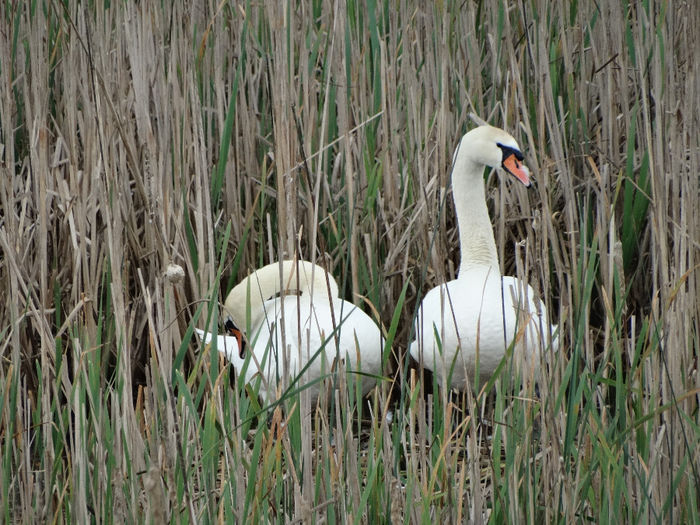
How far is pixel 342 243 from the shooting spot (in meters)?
2.74

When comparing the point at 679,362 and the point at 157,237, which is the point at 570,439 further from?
the point at 157,237

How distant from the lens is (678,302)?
1.67 meters

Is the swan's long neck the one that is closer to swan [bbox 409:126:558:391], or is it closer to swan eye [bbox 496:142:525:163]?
swan [bbox 409:126:558:391]

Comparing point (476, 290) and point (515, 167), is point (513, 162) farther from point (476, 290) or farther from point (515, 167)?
point (476, 290)

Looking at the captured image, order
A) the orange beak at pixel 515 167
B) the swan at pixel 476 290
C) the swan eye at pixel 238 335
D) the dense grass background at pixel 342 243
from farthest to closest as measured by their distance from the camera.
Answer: the orange beak at pixel 515 167 < the swan at pixel 476 290 < the swan eye at pixel 238 335 < the dense grass background at pixel 342 243

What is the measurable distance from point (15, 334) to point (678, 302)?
1116mm

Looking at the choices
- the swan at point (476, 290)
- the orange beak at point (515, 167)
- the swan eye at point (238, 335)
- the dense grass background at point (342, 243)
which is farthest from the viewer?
the orange beak at point (515, 167)

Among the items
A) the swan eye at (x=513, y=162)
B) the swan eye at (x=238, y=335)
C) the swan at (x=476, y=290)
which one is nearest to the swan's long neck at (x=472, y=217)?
the swan at (x=476, y=290)

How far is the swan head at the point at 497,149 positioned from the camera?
2633 mm

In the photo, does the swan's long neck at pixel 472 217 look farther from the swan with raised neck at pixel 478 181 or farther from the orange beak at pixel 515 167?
the orange beak at pixel 515 167

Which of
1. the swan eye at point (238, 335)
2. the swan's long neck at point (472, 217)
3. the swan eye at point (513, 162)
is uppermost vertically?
the swan eye at point (513, 162)

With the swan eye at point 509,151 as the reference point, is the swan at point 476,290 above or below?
below

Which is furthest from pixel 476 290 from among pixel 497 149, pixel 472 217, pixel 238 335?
pixel 238 335

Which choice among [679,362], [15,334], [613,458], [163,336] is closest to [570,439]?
[613,458]
